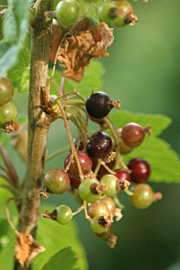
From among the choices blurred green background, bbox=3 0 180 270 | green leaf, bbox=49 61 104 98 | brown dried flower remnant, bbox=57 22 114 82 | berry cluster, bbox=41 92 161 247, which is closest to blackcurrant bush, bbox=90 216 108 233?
berry cluster, bbox=41 92 161 247

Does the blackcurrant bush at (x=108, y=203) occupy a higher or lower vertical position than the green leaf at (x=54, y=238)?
higher

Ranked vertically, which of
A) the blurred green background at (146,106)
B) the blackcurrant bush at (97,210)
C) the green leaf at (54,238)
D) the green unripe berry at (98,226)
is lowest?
the blurred green background at (146,106)

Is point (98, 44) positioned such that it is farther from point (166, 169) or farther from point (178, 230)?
point (178, 230)

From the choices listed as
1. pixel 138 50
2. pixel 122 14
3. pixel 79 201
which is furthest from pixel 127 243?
pixel 122 14

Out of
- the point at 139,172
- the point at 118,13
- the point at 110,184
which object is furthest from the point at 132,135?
the point at 118,13

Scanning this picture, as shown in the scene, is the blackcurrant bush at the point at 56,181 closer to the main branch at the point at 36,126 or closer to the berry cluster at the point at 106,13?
the main branch at the point at 36,126

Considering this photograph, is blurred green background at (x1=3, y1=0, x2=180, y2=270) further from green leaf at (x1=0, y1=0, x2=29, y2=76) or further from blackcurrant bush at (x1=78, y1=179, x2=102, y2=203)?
green leaf at (x1=0, y1=0, x2=29, y2=76)

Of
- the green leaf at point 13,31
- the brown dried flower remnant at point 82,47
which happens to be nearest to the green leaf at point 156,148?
the brown dried flower remnant at point 82,47
